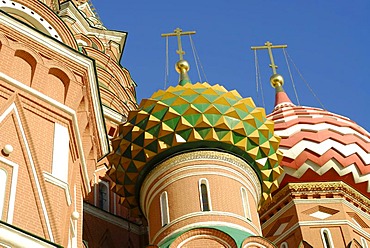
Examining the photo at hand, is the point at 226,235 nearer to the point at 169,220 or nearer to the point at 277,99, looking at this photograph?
the point at 169,220

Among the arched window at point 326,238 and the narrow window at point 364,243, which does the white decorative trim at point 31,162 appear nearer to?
the arched window at point 326,238

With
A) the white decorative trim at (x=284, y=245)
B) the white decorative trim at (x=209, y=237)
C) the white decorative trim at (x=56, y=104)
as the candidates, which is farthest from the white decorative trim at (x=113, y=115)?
the white decorative trim at (x=56, y=104)

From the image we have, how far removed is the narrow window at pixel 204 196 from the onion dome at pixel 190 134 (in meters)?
0.78

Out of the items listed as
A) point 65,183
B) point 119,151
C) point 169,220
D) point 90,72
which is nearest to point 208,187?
point 169,220

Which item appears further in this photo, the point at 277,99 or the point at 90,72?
the point at 277,99

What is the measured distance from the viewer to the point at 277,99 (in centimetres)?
2253

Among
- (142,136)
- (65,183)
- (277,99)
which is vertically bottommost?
(65,183)

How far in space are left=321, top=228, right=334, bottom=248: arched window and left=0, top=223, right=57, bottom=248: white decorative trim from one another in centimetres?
922

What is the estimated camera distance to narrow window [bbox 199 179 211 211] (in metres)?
14.3

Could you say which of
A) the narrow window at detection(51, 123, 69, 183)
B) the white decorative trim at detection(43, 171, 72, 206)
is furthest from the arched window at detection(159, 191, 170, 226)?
the white decorative trim at detection(43, 171, 72, 206)

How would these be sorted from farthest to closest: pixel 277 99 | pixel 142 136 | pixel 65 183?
pixel 277 99
pixel 142 136
pixel 65 183

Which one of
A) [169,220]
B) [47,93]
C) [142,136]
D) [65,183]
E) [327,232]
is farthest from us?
[327,232]

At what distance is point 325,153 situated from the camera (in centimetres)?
1825

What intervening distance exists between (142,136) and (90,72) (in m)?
2.82
